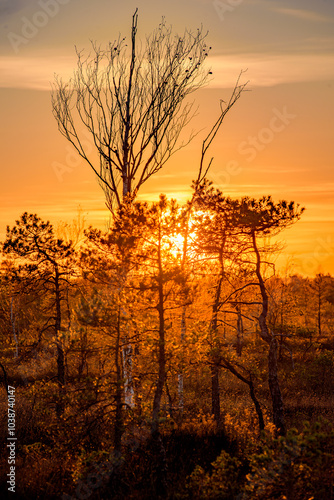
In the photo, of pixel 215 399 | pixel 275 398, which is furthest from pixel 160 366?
pixel 215 399

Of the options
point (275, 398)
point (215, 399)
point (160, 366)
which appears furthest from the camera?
point (215, 399)

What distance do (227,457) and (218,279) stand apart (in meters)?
8.36

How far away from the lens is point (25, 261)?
56.9 feet

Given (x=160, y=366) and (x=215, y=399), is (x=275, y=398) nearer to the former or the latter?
(x=160, y=366)

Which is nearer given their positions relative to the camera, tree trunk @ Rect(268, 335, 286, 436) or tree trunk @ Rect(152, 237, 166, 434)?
tree trunk @ Rect(152, 237, 166, 434)

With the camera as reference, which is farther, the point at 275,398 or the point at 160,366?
the point at 275,398

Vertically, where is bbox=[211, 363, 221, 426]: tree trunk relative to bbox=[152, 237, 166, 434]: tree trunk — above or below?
below

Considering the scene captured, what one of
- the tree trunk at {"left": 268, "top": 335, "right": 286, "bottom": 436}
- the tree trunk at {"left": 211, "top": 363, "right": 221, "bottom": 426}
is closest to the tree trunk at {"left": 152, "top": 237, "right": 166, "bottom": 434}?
the tree trunk at {"left": 268, "top": 335, "right": 286, "bottom": 436}

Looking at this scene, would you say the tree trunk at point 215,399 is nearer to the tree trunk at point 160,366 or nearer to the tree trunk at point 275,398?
the tree trunk at point 275,398

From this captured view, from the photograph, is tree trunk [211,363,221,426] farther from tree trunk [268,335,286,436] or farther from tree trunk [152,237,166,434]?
tree trunk [152,237,166,434]

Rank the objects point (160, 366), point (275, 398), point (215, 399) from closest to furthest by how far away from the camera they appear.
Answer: point (160, 366) → point (275, 398) → point (215, 399)

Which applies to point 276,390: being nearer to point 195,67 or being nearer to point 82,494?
point 82,494

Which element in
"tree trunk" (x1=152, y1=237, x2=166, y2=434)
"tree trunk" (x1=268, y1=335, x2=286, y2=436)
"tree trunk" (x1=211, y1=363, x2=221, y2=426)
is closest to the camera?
"tree trunk" (x1=152, y1=237, x2=166, y2=434)

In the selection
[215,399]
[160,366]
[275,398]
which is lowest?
[215,399]
